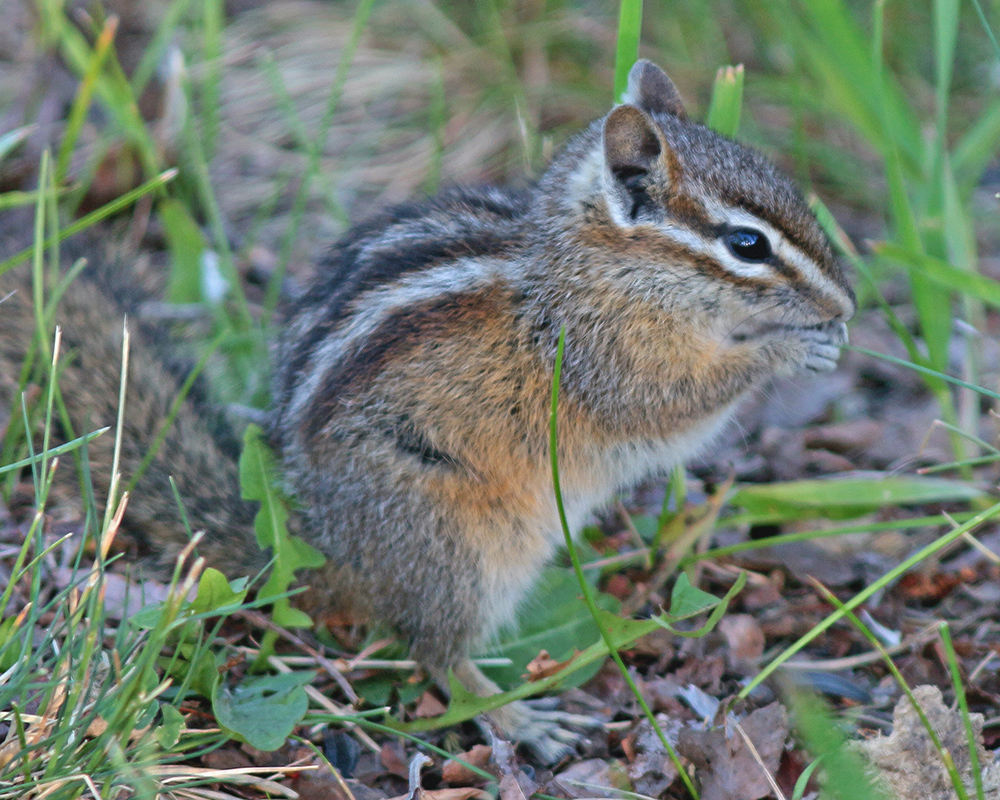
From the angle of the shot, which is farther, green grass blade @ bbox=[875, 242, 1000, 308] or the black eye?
green grass blade @ bbox=[875, 242, 1000, 308]

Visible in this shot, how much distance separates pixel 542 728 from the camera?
3.09 meters

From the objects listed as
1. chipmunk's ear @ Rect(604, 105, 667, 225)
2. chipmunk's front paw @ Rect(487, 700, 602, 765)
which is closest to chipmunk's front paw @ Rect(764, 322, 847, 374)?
Answer: chipmunk's ear @ Rect(604, 105, 667, 225)

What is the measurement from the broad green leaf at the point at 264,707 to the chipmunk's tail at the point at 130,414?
0.42m

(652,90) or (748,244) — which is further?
(652,90)

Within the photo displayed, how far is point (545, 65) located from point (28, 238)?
122 inches

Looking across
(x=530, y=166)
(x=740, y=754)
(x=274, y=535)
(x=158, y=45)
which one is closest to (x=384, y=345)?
(x=274, y=535)

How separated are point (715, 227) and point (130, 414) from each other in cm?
192

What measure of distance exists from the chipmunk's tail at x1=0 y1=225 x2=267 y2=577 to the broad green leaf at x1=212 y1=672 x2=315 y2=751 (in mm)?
419

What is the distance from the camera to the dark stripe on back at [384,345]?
3.04 metres

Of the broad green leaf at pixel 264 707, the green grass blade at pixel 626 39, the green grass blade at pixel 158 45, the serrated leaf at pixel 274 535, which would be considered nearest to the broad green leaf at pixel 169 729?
the broad green leaf at pixel 264 707

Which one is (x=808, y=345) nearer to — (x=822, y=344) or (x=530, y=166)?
(x=822, y=344)

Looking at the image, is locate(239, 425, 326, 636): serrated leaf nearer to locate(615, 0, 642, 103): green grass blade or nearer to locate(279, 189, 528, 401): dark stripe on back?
locate(279, 189, 528, 401): dark stripe on back

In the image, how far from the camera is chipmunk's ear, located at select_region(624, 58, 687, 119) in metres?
3.40

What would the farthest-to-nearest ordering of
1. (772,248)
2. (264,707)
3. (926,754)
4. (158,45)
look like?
(158,45)
(772,248)
(264,707)
(926,754)
